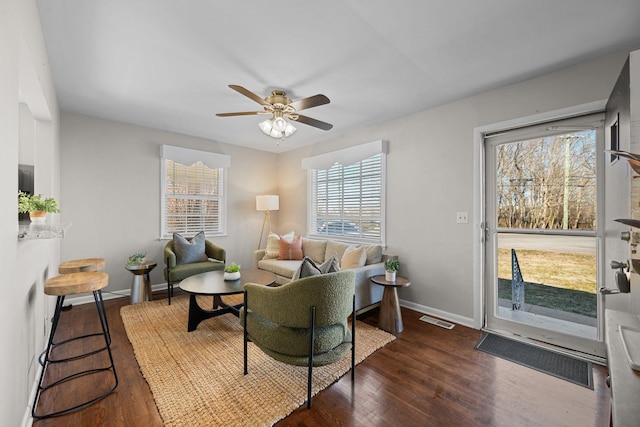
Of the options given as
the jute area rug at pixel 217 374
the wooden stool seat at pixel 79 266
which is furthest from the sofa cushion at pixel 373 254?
the wooden stool seat at pixel 79 266

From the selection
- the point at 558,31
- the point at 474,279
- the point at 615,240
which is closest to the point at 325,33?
the point at 558,31

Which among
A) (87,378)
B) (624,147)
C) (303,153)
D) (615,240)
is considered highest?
(303,153)

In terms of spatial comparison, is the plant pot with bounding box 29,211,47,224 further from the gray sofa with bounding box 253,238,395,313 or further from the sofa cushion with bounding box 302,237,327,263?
the sofa cushion with bounding box 302,237,327,263

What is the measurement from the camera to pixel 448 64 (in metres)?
2.38

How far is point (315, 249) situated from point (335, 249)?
0.40m

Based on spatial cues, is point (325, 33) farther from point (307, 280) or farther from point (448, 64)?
point (307, 280)

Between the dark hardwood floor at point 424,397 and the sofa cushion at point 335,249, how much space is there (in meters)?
1.69

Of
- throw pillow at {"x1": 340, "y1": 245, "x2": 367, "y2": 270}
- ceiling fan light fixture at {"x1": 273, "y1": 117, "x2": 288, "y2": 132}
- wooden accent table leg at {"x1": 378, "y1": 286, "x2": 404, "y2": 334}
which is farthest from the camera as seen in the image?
throw pillow at {"x1": 340, "y1": 245, "x2": 367, "y2": 270}

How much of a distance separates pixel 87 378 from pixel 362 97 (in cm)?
341

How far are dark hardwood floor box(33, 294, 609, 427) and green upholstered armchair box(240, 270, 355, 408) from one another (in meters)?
0.31

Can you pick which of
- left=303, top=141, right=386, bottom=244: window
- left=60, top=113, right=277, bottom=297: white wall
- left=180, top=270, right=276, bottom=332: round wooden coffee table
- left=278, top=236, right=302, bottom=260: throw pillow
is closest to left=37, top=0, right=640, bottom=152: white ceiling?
left=60, top=113, right=277, bottom=297: white wall

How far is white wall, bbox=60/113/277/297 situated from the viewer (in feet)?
11.8

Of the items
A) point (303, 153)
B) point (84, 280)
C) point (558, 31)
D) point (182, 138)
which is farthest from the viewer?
point (303, 153)

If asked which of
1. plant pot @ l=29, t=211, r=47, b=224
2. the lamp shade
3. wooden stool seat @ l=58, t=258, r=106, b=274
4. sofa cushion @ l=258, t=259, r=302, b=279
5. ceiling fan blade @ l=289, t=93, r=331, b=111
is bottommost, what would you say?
sofa cushion @ l=258, t=259, r=302, b=279
